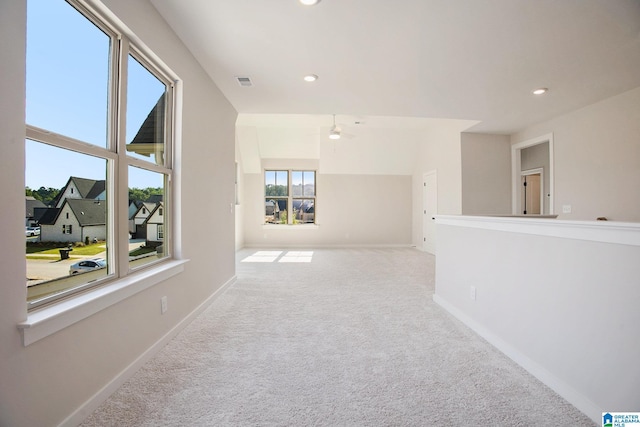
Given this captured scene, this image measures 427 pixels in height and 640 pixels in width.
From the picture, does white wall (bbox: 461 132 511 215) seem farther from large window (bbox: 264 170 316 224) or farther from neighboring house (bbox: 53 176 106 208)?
neighboring house (bbox: 53 176 106 208)

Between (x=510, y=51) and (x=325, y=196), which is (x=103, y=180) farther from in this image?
(x=325, y=196)

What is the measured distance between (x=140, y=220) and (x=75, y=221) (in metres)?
0.55

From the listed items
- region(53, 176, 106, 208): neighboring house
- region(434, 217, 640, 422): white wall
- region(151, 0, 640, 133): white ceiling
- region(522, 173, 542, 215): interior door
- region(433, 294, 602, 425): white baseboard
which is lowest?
region(433, 294, 602, 425): white baseboard

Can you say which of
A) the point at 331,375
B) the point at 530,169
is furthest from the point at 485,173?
the point at 331,375

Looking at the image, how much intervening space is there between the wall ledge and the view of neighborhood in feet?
8.92

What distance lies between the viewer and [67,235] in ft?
5.09

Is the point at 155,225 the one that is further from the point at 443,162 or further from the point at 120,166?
the point at 443,162

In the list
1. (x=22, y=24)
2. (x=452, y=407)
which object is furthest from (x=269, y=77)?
(x=452, y=407)

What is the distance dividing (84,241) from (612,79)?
4998mm

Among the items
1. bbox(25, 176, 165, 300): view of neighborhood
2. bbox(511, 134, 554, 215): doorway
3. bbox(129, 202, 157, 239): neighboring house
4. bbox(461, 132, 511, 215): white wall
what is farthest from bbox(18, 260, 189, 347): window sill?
bbox(511, 134, 554, 215): doorway

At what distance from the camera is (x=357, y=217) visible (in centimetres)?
804

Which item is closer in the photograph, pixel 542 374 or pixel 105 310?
pixel 105 310

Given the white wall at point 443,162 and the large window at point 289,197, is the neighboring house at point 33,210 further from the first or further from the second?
the large window at point 289,197

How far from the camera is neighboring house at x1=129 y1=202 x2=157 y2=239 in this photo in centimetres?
203
